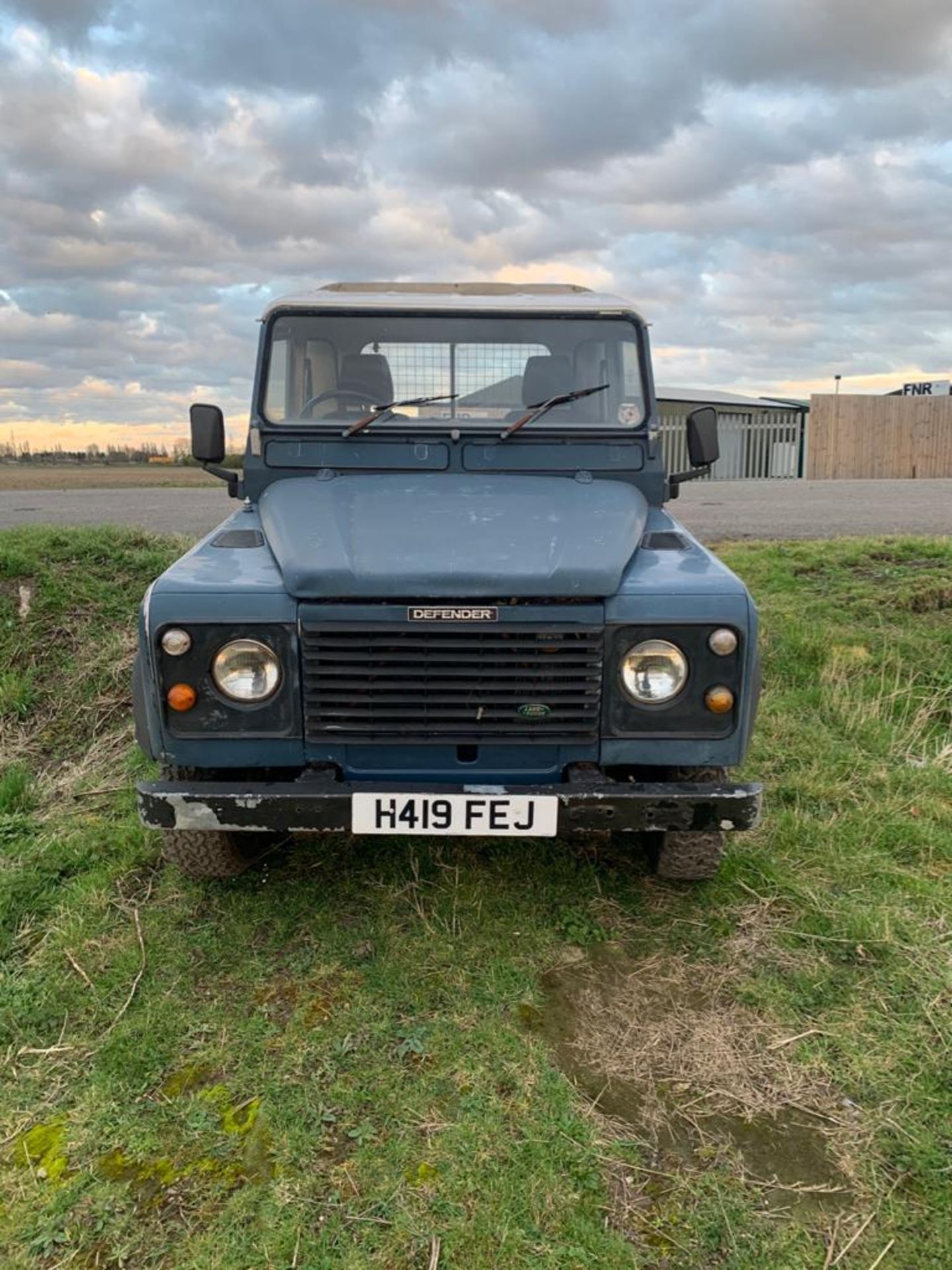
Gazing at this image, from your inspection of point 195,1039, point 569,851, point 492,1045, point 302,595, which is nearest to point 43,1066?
point 195,1039

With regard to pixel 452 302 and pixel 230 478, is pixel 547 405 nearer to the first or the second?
pixel 452 302

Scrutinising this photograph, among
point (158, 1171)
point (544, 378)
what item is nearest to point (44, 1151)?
point (158, 1171)

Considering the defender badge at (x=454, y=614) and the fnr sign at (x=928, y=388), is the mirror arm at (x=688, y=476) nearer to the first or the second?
the defender badge at (x=454, y=614)

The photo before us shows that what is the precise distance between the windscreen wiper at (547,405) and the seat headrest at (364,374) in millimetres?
584

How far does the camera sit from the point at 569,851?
3.67 m

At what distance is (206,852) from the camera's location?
10.6 feet

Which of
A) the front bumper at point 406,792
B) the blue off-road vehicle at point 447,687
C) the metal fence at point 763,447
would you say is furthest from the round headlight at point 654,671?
the metal fence at point 763,447

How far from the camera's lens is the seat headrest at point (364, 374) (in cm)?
405

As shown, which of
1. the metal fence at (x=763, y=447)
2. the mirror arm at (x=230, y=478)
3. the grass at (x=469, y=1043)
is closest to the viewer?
the grass at (x=469, y=1043)

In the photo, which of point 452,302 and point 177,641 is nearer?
point 177,641

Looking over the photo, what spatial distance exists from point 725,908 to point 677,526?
1.53m

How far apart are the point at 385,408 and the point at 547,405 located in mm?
710

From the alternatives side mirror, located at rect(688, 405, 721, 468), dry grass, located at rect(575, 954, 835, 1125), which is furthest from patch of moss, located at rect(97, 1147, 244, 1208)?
side mirror, located at rect(688, 405, 721, 468)

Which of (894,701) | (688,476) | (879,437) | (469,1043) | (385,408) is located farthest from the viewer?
(879,437)
